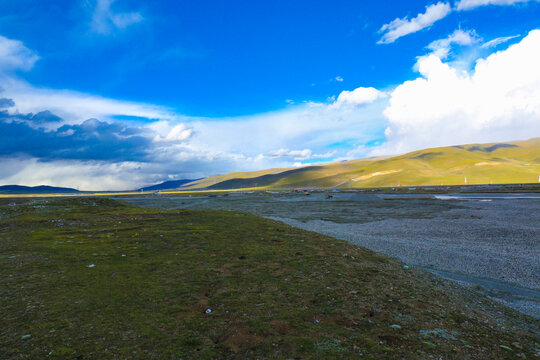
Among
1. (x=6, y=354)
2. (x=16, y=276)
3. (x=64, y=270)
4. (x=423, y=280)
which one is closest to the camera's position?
(x=6, y=354)

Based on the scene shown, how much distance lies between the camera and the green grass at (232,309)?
6.35 metres

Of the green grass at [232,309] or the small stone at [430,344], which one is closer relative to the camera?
the green grass at [232,309]

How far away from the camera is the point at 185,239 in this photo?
64.4ft

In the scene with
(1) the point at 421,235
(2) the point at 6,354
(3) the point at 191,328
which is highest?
(2) the point at 6,354

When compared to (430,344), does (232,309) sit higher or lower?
higher

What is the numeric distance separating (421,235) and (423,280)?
1804cm

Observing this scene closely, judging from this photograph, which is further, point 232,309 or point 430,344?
point 232,309

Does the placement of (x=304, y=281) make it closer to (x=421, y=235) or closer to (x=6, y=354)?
(x=6, y=354)

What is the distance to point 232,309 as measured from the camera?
8555 mm

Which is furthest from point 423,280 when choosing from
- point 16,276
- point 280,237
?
point 16,276

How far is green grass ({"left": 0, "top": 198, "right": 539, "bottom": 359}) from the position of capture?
20.8ft

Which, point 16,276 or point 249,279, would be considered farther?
point 249,279

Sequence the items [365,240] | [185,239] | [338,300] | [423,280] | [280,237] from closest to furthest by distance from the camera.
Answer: [338,300]
[423,280]
[185,239]
[280,237]
[365,240]

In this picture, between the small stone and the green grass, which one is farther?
the small stone
